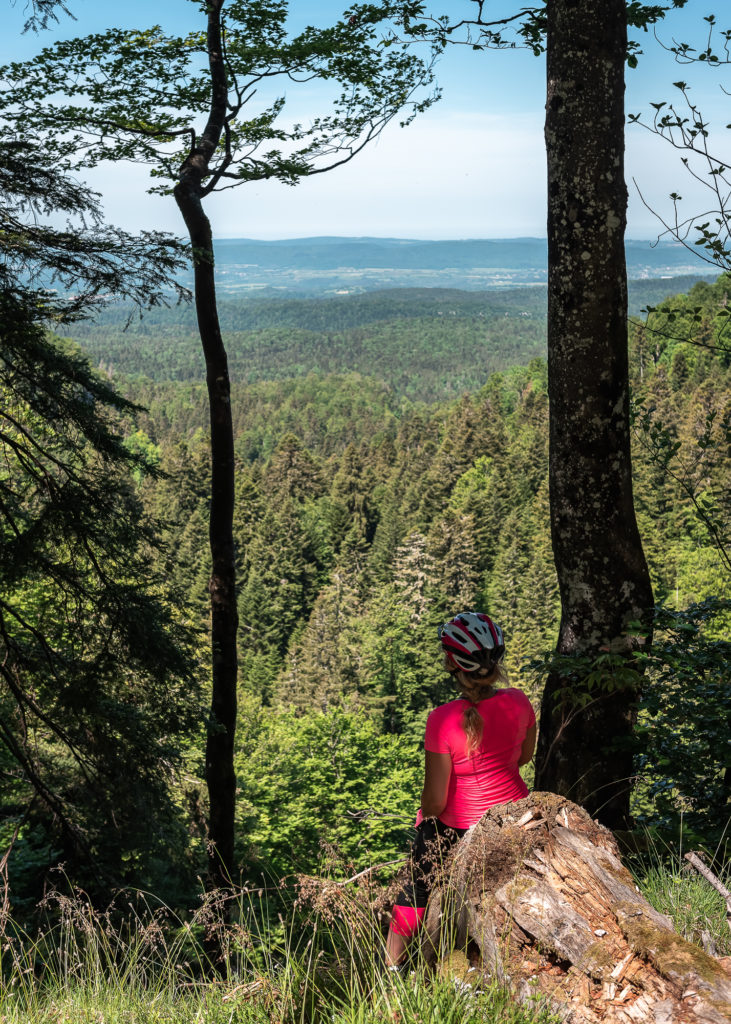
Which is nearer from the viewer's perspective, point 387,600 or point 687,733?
point 687,733

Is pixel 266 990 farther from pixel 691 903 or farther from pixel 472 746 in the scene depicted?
pixel 691 903

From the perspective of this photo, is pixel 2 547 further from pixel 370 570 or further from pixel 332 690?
pixel 370 570

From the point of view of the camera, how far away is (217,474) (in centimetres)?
760

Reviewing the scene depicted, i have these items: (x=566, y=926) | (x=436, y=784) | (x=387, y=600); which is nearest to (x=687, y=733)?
(x=436, y=784)

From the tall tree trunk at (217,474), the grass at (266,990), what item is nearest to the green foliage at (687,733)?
the grass at (266,990)

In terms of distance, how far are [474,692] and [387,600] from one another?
31650 mm

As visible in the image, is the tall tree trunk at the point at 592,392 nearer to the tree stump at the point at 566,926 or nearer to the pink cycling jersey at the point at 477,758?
the pink cycling jersey at the point at 477,758

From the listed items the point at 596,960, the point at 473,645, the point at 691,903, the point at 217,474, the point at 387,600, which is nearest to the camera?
the point at 596,960

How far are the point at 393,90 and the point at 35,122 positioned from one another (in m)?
3.58

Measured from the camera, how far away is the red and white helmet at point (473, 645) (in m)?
2.57

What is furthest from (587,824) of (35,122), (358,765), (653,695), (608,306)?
(358,765)

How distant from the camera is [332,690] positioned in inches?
1312

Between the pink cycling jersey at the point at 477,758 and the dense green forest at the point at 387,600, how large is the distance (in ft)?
0.74

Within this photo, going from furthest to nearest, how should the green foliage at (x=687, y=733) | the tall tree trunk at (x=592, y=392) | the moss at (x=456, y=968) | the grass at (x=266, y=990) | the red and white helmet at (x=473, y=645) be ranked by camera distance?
the green foliage at (x=687, y=733)
the tall tree trunk at (x=592, y=392)
the red and white helmet at (x=473, y=645)
the moss at (x=456, y=968)
the grass at (x=266, y=990)
